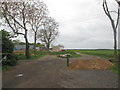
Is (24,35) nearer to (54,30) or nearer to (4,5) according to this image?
(4,5)

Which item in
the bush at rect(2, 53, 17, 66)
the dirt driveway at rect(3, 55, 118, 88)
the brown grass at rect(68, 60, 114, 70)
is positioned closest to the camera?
the dirt driveway at rect(3, 55, 118, 88)

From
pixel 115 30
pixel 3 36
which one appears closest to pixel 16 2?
pixel 3 36

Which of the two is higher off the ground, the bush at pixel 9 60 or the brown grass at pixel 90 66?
the bush at pixel 9 60

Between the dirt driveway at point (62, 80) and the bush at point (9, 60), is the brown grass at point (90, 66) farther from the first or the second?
the bush at point (9, 60)

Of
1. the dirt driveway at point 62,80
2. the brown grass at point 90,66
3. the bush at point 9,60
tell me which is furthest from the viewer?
the bush at point 9,60

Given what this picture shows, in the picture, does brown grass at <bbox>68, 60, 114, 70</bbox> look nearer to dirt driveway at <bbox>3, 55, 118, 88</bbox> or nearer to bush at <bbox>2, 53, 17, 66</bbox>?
dirt driveway at <bbox>3, 55, 118, 88</bbox>

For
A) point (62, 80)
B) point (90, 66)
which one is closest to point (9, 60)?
point (90, 66)

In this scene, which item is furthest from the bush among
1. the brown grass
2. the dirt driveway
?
the brown grass

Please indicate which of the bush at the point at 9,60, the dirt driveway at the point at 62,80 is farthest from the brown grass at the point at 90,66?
the bush at the point at 9,60

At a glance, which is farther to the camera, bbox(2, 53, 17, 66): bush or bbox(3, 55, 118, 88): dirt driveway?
bbox(2, 53, 17, 66): bush

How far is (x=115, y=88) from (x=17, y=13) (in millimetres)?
21502

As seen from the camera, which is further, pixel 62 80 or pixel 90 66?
pixel 90 66

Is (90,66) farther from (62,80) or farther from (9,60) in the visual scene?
(9,60)

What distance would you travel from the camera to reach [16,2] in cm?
2359
